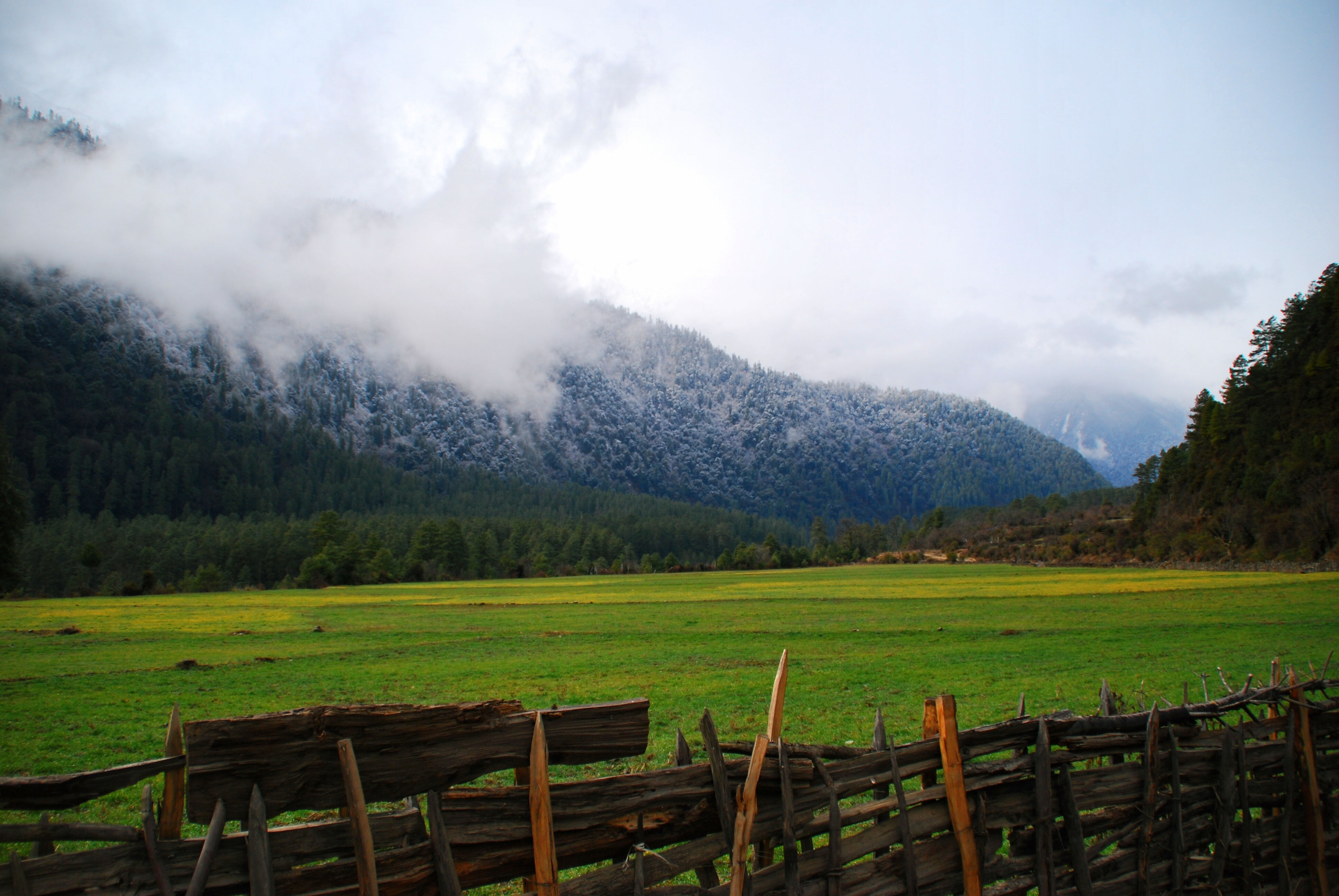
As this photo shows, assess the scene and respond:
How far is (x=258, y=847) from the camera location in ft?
12.1

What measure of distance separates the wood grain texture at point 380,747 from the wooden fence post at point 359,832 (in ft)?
0.31

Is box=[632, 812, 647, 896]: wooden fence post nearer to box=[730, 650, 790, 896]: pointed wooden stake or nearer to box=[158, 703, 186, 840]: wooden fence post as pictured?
box=[730, 650, 790, 896]: pointed wooden stake

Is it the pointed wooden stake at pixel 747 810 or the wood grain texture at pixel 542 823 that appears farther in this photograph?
the pointed wooden stake at pixel 747 810

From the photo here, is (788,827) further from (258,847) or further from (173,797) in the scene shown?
(173,797)

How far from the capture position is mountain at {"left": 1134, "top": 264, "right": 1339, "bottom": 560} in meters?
74.6

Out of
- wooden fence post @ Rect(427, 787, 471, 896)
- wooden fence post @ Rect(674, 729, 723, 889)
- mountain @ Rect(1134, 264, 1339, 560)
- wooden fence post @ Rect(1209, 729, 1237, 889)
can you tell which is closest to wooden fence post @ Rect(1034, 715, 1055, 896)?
wooden fence post @ Rect(1209, 729, 1237, 889)

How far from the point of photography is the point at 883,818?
5.56m

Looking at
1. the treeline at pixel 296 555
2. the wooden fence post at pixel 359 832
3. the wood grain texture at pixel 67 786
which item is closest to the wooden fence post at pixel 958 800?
the wooden fence post at pixel 359 832

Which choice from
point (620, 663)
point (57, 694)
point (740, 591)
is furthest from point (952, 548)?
point (57, 694)

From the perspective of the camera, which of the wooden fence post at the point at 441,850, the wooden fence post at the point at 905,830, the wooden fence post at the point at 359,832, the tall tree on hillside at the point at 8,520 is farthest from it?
the tall tree on hillside at the point at 8,520

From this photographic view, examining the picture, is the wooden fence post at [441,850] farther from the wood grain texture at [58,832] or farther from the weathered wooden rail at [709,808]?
the wood grain texture at [58,832]

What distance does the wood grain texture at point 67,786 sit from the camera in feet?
11.0

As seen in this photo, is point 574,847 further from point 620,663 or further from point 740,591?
point 740,591

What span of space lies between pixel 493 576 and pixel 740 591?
7595cm
